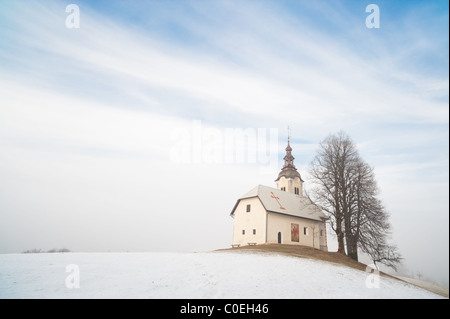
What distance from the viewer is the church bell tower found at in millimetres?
43938

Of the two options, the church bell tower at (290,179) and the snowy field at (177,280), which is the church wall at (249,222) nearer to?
the church bell tower at (290,179)

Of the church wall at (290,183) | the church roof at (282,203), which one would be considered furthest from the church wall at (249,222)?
the church wall at (290,183)

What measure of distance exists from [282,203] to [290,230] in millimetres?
3681

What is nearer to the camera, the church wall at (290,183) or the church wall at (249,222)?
the church wall at (249,222)

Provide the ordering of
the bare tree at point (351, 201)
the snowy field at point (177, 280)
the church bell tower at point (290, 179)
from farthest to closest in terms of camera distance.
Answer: the church bell tower at point (290, 179), the bare tree at point (351, 201), the snowy field at point (177, 280)

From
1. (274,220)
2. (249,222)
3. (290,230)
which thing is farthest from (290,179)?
(249,222)

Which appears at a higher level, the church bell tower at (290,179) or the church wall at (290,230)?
the church bell tower at (290,179)

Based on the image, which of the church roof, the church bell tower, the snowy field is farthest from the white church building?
the snowy field

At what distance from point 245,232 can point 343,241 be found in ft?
37.8

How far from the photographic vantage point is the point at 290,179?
145ft

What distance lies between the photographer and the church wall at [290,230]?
3241cm
